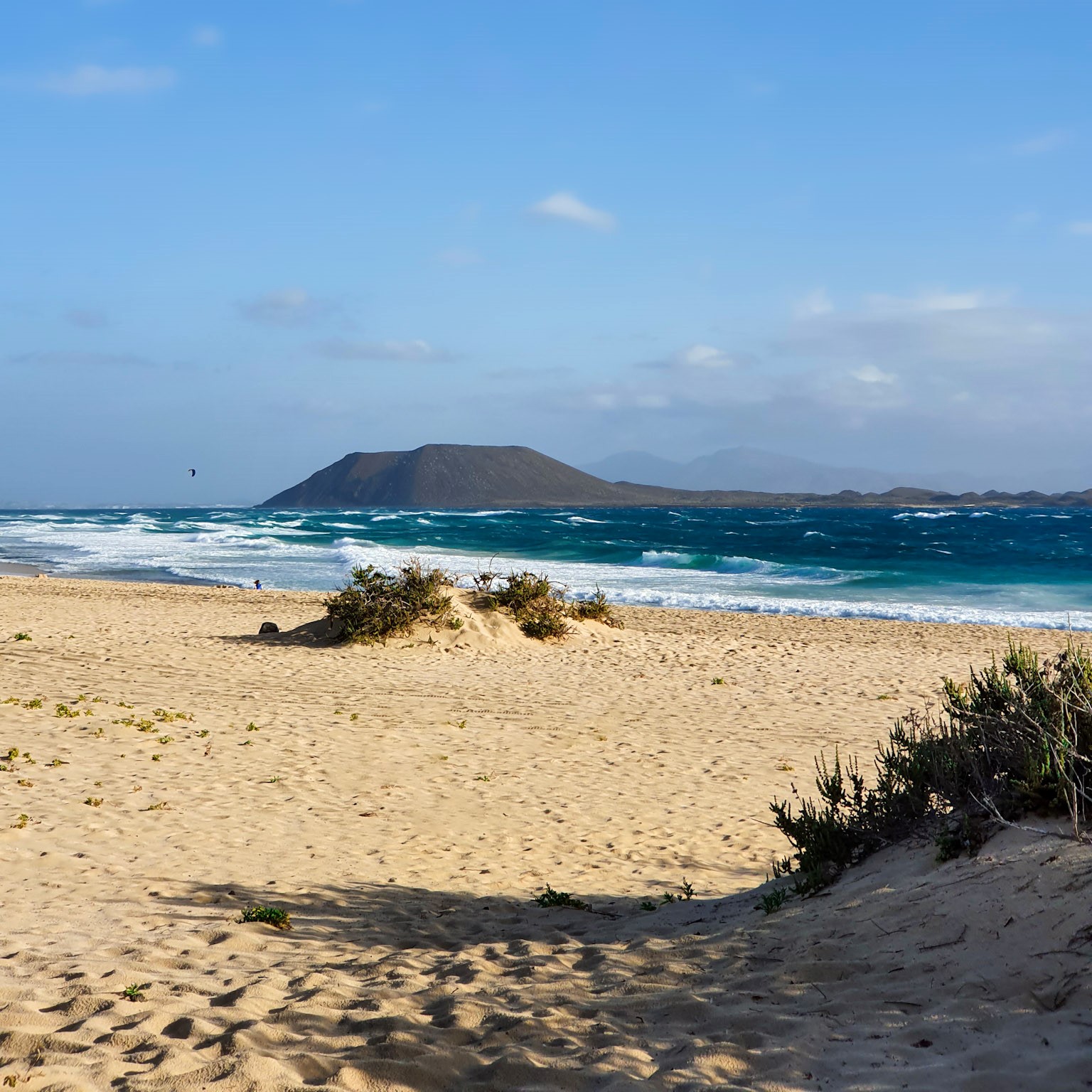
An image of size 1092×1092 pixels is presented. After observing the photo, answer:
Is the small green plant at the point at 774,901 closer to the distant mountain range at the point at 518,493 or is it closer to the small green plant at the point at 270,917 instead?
the small green plant at the point at 270,917

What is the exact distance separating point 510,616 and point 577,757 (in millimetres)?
8306

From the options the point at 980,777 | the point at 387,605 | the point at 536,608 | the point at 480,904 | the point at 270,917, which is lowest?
the point at 480,904

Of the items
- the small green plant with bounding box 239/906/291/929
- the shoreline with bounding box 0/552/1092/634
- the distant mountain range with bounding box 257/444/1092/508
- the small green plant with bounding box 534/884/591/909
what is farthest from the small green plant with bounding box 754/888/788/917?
the distant mountain range with bounding box 257/444/1092/508

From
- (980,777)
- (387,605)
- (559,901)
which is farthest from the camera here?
(387,605)

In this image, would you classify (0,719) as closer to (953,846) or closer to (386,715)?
(386,715)

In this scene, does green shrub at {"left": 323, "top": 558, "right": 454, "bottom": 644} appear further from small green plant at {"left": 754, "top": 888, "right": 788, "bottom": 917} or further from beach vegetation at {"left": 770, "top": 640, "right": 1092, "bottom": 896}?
small green plant at {"left": 754, "top": 888, "right": 788, "bottom": 917}

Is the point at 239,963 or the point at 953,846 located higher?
the point at 953,846

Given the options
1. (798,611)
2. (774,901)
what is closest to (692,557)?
(798,611)

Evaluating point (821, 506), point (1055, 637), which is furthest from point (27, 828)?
point (821, 506)

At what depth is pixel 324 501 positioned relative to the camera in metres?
197

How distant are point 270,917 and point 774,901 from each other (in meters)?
2.94

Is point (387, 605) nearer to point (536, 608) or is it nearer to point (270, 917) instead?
point (536, 608)

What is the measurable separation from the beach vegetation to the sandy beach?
8.5 inches

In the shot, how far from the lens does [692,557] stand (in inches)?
1796
